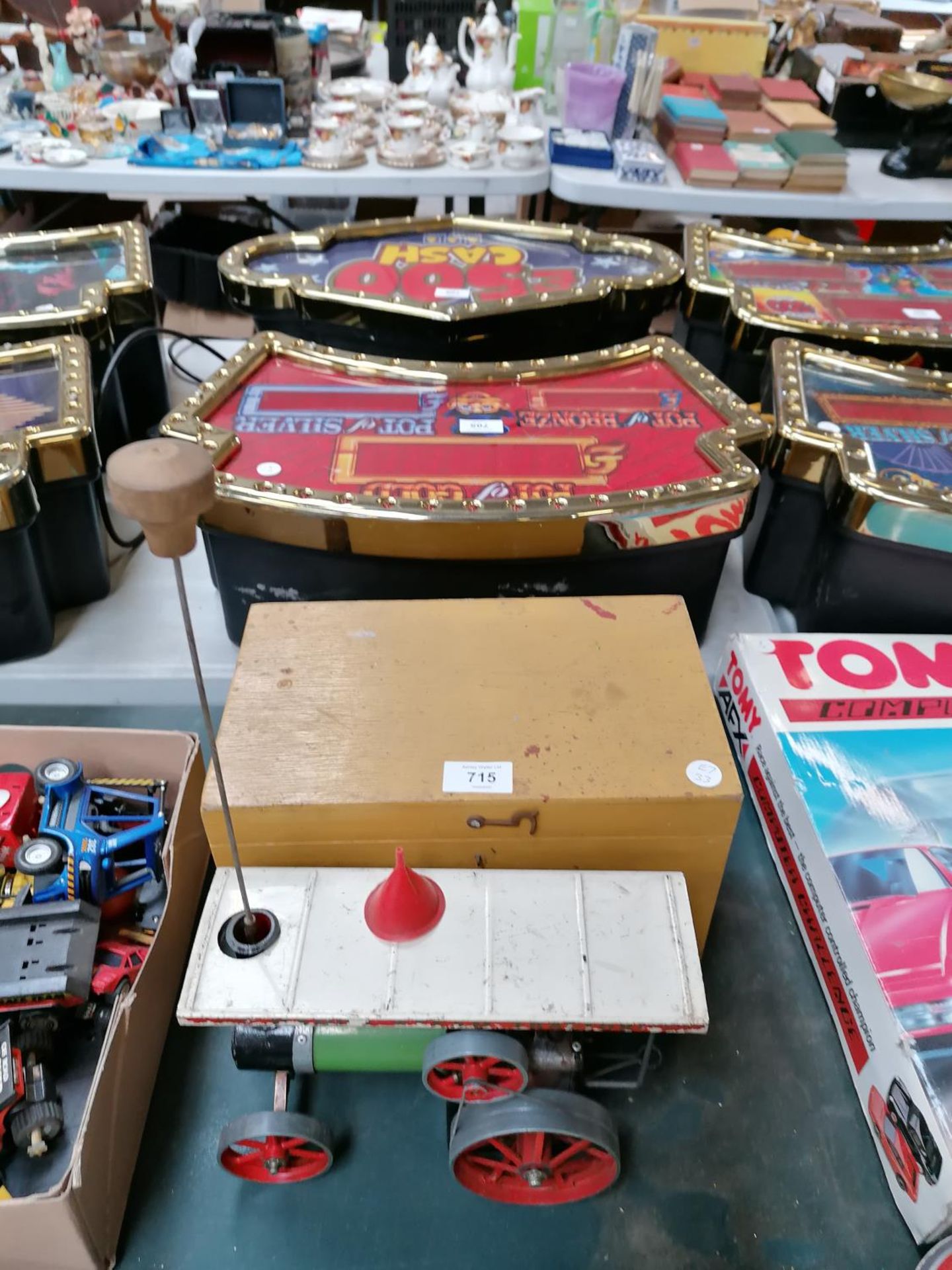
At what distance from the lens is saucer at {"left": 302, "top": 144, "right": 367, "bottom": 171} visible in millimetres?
1564

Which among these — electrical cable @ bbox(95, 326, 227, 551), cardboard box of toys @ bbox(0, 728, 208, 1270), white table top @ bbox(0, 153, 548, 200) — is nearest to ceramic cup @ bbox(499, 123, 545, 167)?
white table top @ bbox(0, 153, 548, 200)

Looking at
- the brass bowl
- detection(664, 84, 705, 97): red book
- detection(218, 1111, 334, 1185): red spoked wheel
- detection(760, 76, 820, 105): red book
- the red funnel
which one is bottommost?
detection(218, 1111, 334, 1185): red spoked wheel

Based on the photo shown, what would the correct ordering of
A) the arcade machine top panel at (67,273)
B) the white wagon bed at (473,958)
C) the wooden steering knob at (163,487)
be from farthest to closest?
the arcade machine top panel at (67,273), the white wagon bed at (473,958), the wooden steering knob at (163,487)

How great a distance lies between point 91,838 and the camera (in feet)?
2.64

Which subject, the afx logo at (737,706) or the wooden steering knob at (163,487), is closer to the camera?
the wooden steering knob at (163,487)

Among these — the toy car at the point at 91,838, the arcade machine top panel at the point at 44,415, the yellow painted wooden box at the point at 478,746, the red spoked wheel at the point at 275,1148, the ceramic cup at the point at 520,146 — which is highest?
the ceramic cup at the point at 520,146

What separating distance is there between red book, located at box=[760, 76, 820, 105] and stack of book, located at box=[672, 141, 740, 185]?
0.37m

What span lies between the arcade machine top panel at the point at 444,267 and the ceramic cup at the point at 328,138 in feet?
0.87

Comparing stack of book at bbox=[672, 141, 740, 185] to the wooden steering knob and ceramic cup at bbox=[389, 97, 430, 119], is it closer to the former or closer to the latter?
ceramic cup at bbox=[389, 97, 430, 119]

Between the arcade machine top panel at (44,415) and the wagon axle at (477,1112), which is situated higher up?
the arcade machine top panel at (44,415)

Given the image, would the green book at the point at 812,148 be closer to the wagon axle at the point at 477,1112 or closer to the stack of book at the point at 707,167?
the stack of book at the point at 707,167

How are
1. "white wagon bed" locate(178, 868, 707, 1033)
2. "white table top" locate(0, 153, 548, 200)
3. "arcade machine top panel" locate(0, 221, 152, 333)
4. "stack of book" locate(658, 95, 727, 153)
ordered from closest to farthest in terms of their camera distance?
"white wagon bed" locate(178, 868, 707, 1033) → "arcade machine top panel" locate(0, 221, 152, 333) → "white table top" locate(0, 153, 548, 200) → "stack of book" locate(658, 95, 727, 153)

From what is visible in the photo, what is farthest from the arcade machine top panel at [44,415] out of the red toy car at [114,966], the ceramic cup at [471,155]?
the ceramic cup at [471,155]

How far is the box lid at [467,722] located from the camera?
0.66m
